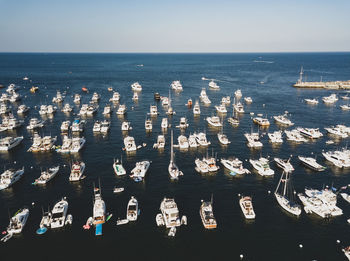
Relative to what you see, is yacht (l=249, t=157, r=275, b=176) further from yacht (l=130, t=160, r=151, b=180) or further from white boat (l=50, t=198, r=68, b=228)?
white boat (l=50, t=198, r=68, b=228)

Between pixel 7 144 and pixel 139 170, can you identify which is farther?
pixel 7 144

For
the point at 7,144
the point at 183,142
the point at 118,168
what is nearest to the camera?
the point at 118,168

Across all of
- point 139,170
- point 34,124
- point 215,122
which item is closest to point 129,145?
point 139,170

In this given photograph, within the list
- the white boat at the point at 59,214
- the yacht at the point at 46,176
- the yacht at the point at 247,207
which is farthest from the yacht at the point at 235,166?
the yacht at the point at 46,176

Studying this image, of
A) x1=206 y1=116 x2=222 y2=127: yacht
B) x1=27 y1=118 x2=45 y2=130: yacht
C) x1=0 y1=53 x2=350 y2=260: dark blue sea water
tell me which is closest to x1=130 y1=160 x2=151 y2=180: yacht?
x1=0 y1=53 x2=350 y2=260: dark blue sea water

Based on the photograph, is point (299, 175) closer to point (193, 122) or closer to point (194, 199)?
point (194, 199)

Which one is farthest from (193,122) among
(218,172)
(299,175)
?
(299,175)

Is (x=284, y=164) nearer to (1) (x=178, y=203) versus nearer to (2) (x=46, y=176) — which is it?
(1) (x=178, y=203)
